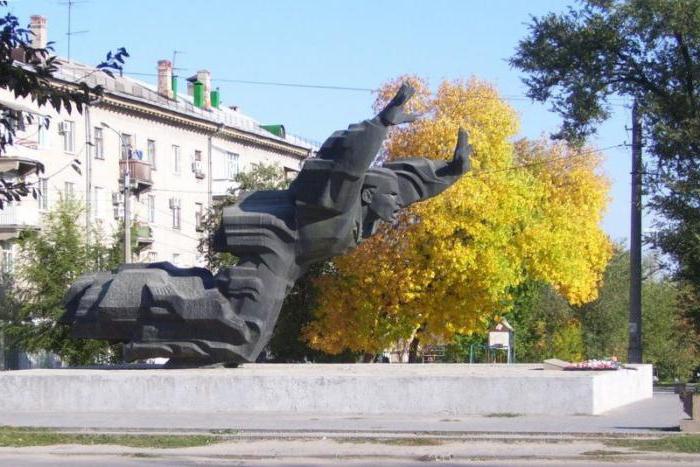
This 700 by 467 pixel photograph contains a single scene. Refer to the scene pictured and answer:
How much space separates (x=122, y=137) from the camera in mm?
54719

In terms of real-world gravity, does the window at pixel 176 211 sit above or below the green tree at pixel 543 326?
above

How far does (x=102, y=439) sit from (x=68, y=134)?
116 feet

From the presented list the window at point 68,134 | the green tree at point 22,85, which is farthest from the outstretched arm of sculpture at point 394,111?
the window at point 68,134

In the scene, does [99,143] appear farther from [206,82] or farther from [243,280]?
[243,280]

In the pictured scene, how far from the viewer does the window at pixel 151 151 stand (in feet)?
189

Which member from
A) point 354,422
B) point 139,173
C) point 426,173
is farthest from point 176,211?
point 354,422

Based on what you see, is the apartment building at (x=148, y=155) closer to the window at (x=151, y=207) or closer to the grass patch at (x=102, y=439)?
the window at (x=151, y=207)

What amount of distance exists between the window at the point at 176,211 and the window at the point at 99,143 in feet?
19.8

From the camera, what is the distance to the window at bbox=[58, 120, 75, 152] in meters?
51.4

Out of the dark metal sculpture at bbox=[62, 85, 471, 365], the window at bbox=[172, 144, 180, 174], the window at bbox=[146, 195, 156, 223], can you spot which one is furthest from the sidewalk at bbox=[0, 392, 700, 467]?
the window at bbox=[172, 144, 180, 174]

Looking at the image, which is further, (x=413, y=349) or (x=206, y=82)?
(x=206, y=82)

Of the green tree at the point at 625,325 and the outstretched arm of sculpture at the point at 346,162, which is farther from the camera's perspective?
the green tree at the point at 625,325

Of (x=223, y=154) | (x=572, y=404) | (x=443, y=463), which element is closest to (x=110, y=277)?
(x=572, y=404)

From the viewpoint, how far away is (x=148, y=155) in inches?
2264
